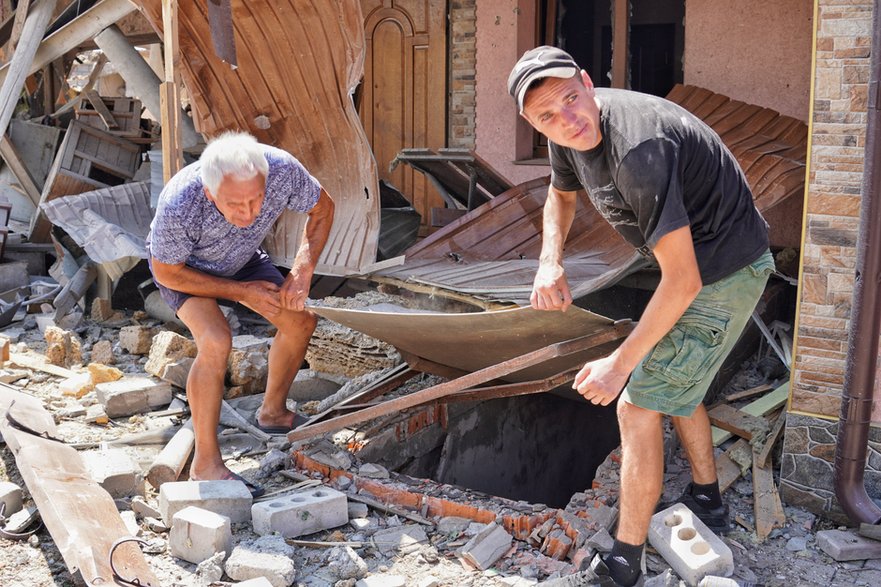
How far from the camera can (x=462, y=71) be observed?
821cm

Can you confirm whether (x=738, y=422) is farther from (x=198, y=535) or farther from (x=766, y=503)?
(x=198, y=535)

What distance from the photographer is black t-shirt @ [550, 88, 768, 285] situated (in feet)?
8.80

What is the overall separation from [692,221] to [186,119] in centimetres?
542

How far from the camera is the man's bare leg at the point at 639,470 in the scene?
307 cm

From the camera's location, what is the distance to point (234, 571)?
3.27 metres

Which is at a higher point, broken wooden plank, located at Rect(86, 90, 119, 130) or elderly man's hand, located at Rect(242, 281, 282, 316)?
broken wooden plank, located at Rect(86, 90, 119, 130)

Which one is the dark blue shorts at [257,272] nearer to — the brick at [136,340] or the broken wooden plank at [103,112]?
the brick at [136,340]

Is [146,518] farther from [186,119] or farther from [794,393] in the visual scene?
[186,119]

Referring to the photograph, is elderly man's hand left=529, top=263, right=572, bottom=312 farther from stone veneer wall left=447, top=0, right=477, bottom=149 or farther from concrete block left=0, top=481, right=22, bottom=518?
stone veneer wall left=447, top=0, right=477, bottom=149

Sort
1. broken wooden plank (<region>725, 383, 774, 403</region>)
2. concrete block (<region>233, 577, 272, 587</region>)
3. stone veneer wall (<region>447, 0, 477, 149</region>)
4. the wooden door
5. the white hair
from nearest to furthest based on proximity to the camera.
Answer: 1. concrete block (<region>233, 577, 272, 587</region>)
2. the white hair
3. broken wooden plank (<region>725, 383, 774, 403</region>)
4. stone veneer wall (<region>447, 0, 477, 149</region>)
5. the wooden door

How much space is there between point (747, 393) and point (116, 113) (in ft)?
26.9

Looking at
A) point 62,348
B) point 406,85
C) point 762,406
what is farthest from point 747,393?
point 406,85

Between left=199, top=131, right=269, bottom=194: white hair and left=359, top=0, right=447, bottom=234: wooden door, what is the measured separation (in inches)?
185

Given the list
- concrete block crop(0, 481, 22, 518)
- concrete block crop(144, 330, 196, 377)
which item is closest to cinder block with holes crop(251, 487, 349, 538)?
concrete block crop(0, 481, 22, 518)
